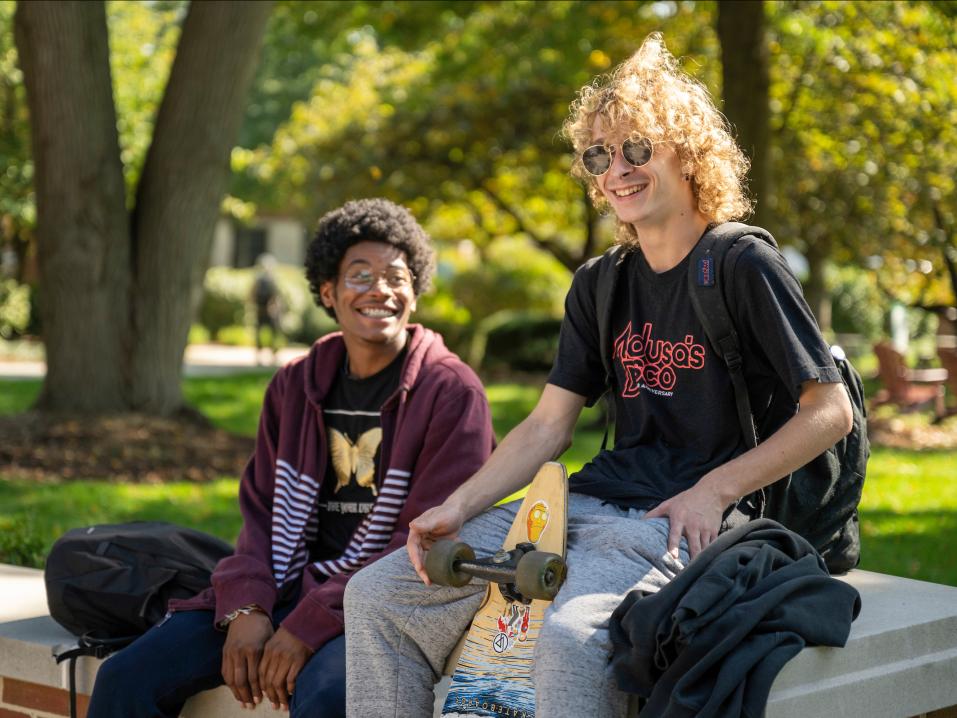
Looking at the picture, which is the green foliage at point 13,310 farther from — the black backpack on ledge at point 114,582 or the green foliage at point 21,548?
the black backpack on ledge at point 114,582

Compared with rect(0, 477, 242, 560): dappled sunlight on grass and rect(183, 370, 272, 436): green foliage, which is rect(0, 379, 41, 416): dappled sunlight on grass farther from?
rect(0, 477, 242, 560): dappled sunlight on grass

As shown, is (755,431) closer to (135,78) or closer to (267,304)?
(267,304)

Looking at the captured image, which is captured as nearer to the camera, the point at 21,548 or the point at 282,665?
the point at 282,665

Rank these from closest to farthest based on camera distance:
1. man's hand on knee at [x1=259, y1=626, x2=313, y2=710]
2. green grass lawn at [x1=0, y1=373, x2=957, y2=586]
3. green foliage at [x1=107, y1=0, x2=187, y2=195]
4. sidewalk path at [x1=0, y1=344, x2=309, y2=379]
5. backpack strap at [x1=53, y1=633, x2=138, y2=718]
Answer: man's hand on knee at [x1=259, y1=626, x2=313, y2=710] < backpack strap at [x1=53, y1=633, x2=138, y2=718] < green grass lawn at [x1=0, y1=373, x2=957, y2=586] < sidewalk path at [x1=0, y1=344, x2=309, y2=379] < green foliage at [x1=107, y1=0, x2=187, y2=195]

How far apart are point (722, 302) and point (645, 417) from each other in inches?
14.1

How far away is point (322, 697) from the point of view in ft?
10.6

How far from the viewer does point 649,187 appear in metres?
3.29

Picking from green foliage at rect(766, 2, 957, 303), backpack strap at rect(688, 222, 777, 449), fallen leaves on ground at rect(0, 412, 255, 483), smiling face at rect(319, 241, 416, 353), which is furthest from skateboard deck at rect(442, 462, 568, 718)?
green foliage at rect(766, 2, 957, 303)

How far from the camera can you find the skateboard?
9.67 ft

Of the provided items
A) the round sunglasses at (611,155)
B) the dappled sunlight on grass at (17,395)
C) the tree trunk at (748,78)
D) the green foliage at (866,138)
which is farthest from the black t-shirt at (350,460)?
the dappled sunlight on grass at (17,395)

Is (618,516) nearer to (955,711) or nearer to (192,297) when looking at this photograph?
(955,711)

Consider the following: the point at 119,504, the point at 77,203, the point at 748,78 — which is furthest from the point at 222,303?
the point at 119,504

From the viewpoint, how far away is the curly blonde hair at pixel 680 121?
10.7ft

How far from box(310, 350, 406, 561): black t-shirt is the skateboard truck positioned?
85cm
